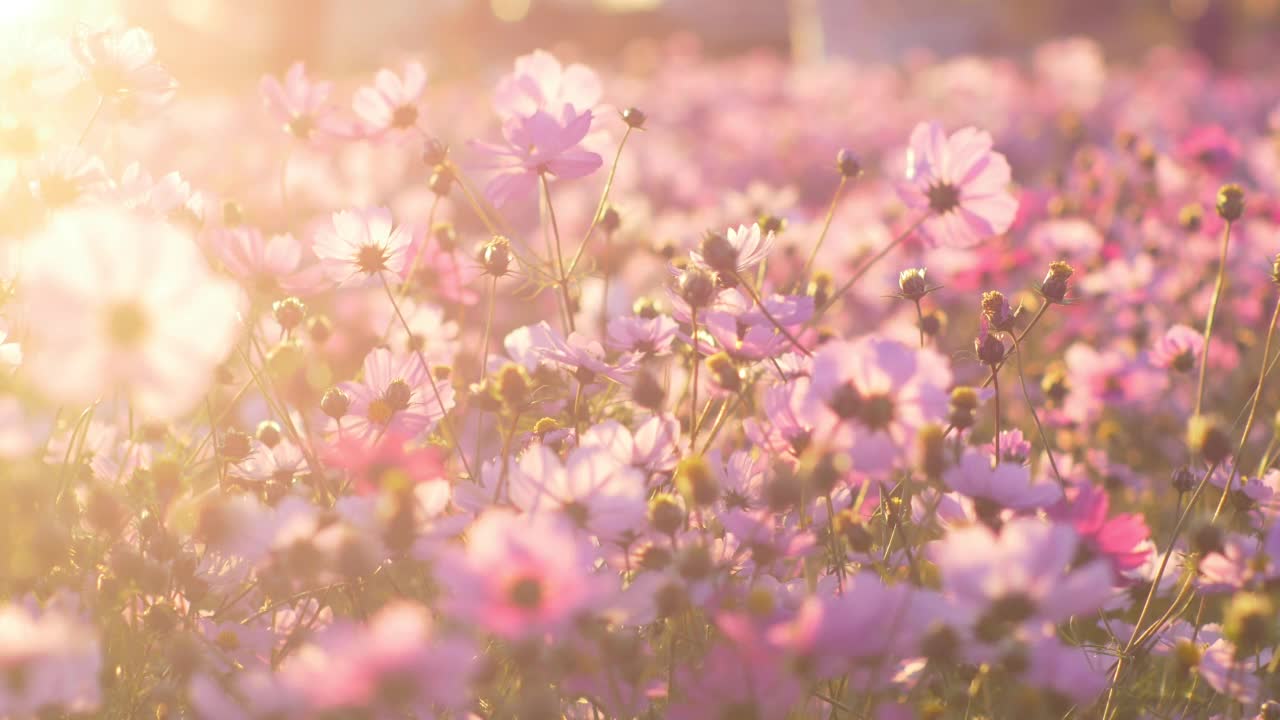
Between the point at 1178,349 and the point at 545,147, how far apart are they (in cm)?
104

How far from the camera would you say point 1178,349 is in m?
1.62

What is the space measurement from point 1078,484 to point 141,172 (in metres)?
1.28

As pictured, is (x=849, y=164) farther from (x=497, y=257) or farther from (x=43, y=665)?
(x=43, y=665)

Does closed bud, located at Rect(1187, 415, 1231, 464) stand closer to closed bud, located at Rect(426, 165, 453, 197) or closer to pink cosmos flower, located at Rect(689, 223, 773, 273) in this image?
pink cosmos flower, located at Rect(689, 223, 773, 273)

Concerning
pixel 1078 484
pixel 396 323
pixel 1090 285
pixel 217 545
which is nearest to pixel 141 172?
pixel 396 323

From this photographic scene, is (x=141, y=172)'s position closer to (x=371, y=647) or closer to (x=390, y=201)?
(x=371, y=647)

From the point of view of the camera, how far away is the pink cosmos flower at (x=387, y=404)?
3.72ft

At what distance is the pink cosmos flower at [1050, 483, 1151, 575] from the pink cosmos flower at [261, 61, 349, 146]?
3.51ft

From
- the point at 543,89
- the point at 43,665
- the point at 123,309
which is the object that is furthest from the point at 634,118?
the point at 43,665

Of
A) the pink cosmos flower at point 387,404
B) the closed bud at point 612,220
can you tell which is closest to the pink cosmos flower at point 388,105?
the closed bud at point 612,220

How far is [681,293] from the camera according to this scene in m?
1.08

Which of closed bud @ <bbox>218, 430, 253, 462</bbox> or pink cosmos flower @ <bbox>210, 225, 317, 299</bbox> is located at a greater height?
pink cosmos flower @ <bbox>210, 225, 317, 299</bbox>

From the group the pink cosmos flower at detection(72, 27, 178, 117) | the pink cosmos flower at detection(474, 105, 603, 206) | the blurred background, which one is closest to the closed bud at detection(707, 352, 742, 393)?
the pink cosmos flower at detection(474, 105, 603, 206)

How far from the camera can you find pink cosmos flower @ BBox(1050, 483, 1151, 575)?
1.04m
